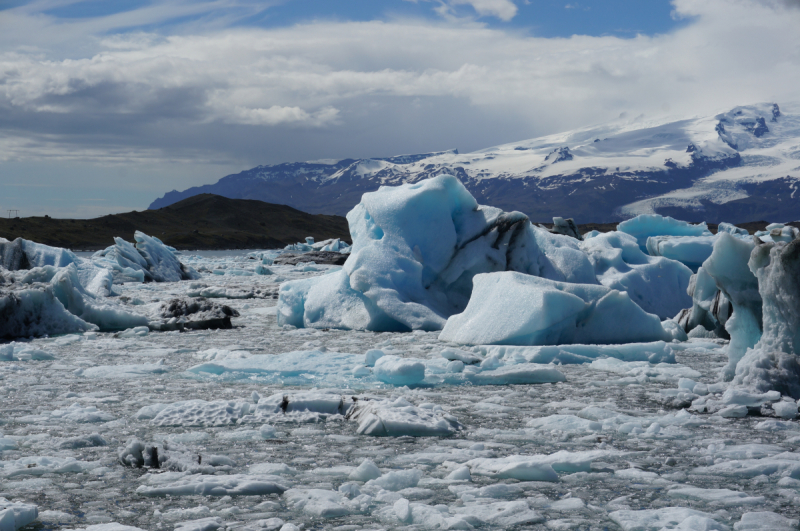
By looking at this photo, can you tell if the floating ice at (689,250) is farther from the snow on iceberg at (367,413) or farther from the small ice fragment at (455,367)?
the snow on iceberg at (367,413)

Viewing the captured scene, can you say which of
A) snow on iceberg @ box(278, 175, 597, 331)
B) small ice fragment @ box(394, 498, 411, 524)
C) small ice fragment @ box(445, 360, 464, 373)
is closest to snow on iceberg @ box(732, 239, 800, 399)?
small ice fragment @ box(445, 360, 464, 373)

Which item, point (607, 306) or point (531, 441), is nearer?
point (531, 441)

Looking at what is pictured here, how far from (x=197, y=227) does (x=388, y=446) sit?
2957 inches

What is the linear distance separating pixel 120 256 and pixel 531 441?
1784cm

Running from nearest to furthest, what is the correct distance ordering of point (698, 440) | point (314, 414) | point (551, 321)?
point (698, 440) → point (314, 414) → point (551, 321)

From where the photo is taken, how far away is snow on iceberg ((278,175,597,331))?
9781mm

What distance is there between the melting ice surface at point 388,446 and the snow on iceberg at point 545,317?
727mm

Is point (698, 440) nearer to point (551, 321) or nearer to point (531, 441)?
point (531, 441)

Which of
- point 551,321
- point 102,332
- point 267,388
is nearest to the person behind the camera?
point 267,388

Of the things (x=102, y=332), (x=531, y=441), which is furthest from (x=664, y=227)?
(x=531, y=441)

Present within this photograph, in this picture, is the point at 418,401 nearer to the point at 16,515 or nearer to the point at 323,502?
the point at 323,502

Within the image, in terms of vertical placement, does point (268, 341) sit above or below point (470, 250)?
below

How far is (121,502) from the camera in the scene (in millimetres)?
3076

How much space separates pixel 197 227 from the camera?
75375mm
